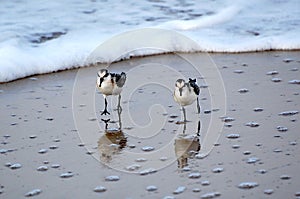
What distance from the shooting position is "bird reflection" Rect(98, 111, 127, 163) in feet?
15.9

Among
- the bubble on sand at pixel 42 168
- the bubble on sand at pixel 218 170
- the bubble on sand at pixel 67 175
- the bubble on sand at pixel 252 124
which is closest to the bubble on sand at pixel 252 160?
the bubble on sand at pixel 218 170

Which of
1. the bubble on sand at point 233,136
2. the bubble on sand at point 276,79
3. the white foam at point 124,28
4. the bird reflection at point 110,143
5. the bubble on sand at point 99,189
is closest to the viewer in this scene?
the bubble on sand at point 99,189

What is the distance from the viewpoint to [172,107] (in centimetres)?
577

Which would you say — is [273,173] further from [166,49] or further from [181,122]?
[166,49]

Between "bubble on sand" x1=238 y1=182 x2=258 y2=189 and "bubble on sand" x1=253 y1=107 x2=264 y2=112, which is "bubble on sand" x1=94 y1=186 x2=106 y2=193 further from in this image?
"bubble on sand" x1=253 y1=107 x2=264 y2=112

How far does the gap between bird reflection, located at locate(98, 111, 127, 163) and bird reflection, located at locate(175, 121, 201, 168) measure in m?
0.40

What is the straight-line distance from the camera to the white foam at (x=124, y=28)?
23.7ft

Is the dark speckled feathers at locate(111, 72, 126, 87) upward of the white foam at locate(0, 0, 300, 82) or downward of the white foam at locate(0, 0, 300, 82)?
downward

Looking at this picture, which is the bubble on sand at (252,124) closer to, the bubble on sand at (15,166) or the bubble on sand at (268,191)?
the bubble on sand at (268,191)

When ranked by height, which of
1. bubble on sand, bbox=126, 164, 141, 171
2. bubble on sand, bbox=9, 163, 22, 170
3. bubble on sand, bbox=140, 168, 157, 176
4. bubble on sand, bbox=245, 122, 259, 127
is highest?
bubble on sand, bbox=245, 122, 259, 127

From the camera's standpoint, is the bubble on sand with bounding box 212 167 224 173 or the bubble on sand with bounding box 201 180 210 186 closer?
the bubble on sand with bounding box 201 180 210 186

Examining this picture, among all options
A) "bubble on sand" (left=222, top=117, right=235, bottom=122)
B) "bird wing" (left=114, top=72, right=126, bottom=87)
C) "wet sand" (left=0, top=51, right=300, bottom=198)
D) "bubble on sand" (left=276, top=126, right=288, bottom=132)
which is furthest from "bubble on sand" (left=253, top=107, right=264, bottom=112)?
"bird wing" (left=114, top=72, right=126, bottom=87)

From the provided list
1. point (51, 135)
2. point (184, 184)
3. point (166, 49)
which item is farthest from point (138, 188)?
point (166, 49)

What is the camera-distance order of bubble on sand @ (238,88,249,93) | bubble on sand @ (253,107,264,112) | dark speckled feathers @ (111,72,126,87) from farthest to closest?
bubble on sand @ (238,88,249,93) < dark speckled feathers @ (111,72,126,87) < bubble on sand @ (253,107,264,112)
